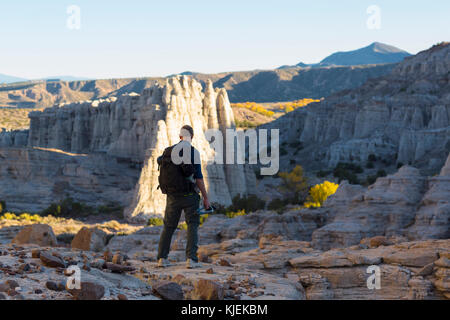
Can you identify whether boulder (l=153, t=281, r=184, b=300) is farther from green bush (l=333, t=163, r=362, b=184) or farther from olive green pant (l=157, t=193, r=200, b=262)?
green bush (l=333, t=163, r=362, b=184)

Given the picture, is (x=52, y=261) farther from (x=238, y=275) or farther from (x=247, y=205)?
(x=247, y=205)

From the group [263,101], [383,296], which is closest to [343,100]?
[383,296]

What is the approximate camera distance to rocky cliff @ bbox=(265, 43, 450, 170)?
5881 cm

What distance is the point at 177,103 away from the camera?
4334cm

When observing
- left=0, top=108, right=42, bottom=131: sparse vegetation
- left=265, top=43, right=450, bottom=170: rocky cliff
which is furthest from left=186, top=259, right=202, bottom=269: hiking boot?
left=0, top=108, right=42, bottom=131: sparse vegetation

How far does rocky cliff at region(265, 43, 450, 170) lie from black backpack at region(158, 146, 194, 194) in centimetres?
4661

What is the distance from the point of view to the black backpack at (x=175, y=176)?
786 cm

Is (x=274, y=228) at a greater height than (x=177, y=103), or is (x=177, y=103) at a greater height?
(x=177, y=103)

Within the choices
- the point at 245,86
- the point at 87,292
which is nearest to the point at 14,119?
the point at 245,86

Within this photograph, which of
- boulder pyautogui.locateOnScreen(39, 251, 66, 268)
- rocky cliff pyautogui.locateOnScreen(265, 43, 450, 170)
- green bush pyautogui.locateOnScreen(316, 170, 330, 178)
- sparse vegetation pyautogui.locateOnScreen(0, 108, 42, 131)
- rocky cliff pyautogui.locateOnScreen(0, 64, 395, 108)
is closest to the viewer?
boulder pyautogui.locateOnScreen(39, 251, 66, 268)

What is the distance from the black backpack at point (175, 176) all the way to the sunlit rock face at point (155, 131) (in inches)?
1072

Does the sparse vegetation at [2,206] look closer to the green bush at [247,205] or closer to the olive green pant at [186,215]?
the green bush at [247,205]

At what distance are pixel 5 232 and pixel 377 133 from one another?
49933 millimetres

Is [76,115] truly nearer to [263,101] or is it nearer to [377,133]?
[377,133]
